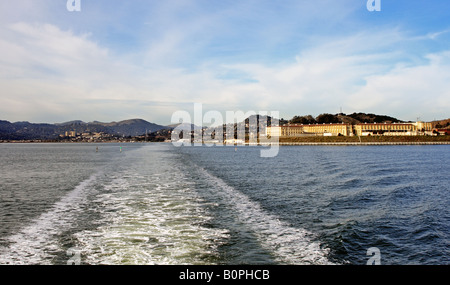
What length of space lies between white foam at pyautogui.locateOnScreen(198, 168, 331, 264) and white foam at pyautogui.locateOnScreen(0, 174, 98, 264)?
6617 millimetres

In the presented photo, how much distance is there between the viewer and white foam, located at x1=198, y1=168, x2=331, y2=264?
31.5ft

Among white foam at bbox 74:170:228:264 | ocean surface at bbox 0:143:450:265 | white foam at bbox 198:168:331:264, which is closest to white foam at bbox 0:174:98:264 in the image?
ocean surface at bbox 0:143:450:265

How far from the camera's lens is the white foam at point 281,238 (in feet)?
31.5

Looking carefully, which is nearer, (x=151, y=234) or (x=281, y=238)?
(x=281, y=238)

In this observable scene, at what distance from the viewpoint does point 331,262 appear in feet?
30.6

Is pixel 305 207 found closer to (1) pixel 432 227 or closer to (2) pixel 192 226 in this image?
(1) pixel 432 227

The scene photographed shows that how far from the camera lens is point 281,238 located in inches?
450

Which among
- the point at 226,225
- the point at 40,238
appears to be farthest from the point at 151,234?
the point at 40,238

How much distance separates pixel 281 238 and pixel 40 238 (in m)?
8.39

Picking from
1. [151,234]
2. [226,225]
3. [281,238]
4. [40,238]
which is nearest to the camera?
[281,238]

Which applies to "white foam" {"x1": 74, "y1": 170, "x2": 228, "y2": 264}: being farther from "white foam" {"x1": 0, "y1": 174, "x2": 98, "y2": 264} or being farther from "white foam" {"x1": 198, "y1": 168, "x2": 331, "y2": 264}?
"white foam" {"x1": 198, "y1": 168, "x2": 331, "y2": 264}

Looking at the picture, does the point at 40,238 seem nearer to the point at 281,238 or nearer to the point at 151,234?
the point at 151,234

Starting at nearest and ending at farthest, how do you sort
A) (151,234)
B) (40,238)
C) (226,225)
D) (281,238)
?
1. (281,238)
2. (40,238)
3. (151,234)
4. (226,225)
